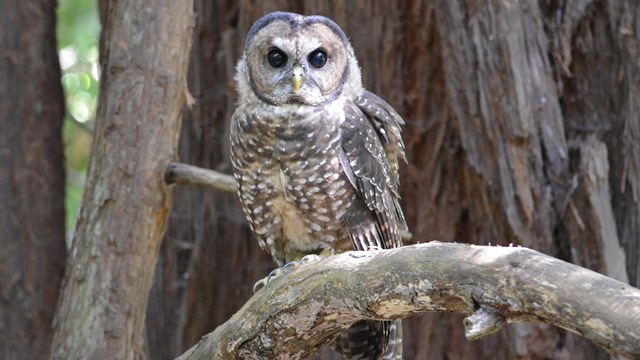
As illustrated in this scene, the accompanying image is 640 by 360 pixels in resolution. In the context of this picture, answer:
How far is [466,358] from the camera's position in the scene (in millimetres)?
5609

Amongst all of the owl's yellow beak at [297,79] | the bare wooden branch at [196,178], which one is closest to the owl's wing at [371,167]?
the owl's yellow beak at [297,79]

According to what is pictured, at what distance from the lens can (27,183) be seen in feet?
18.2

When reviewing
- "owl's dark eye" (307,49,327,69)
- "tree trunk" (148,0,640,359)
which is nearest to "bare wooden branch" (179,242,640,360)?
"owl's dark eye" (307,49,327,69)

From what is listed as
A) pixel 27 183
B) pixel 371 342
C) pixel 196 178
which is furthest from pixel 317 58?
pixel 27 183

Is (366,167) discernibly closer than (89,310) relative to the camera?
Yes

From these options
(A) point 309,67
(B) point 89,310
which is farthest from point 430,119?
(B) point 89,310

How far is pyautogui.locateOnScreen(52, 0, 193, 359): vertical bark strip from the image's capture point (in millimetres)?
4523

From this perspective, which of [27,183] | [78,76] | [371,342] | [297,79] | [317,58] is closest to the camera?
[297,79]

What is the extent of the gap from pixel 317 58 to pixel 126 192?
47.6 inches

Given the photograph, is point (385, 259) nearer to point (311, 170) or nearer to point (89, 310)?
point (311, 170)

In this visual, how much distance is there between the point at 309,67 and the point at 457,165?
1.82 meters

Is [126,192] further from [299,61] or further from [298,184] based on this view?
[299,61]

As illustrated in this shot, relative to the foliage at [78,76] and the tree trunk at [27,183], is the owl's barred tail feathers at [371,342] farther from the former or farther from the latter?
the foliage at [78,76]

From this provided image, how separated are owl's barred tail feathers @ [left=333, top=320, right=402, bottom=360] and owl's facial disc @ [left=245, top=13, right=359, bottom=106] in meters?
1.06
